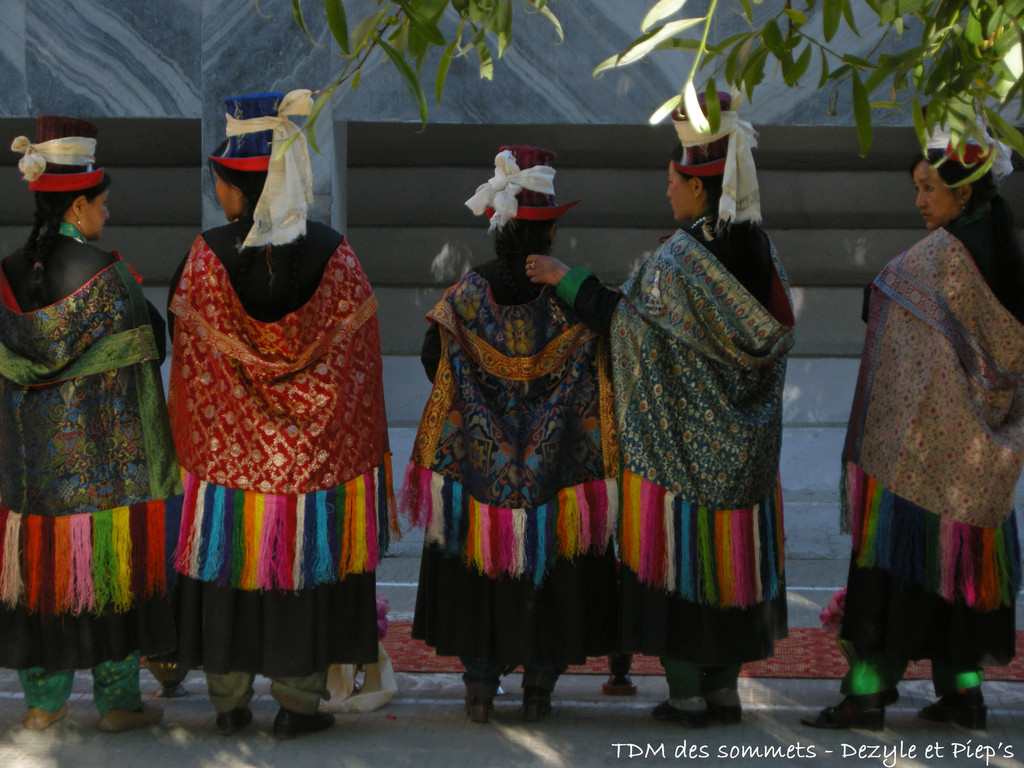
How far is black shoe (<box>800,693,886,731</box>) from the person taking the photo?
3.54 m

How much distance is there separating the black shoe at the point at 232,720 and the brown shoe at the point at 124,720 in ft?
0.74

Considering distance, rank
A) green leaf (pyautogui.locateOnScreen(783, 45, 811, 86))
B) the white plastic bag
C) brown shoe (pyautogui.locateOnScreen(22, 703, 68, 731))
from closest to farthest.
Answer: green leaf (pyautogui.locateOnScreen(783, 45, 811, 86)) → brown shoe (pyautogui.locateOnScreen(22, 703, 68, 731)) → the white plastic bag

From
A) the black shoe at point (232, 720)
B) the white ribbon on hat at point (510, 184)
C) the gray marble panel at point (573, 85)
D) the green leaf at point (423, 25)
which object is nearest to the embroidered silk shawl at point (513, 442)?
the white ribbon on hat at point (510, 184)

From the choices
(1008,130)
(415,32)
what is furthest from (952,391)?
(415,32)

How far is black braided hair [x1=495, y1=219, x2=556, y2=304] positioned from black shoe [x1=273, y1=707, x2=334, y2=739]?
141 centimetres

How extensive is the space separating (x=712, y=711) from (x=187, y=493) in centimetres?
172

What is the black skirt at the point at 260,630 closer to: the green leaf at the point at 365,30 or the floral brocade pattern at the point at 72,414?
the floral brocade pattern at the point at 72,414

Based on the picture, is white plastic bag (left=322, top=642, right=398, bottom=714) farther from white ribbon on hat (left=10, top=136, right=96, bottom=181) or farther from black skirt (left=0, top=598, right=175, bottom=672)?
white ribbon on hat (left=10, top=136, right=96, bottom=181)

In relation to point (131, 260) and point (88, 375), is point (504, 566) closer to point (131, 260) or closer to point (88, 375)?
point (88, 375)

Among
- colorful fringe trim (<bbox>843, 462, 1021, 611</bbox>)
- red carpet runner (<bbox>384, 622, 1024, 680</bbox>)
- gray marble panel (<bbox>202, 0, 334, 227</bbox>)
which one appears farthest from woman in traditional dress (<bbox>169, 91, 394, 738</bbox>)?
gray marble panel (<bbox>202, 0, 334, 227</bbox>)

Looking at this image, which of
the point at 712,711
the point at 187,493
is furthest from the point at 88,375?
the point at 712,711

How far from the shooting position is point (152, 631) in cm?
352

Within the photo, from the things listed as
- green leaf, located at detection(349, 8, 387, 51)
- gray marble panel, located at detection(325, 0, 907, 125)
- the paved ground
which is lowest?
the paved ground

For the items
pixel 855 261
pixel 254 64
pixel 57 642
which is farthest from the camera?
pixel 855 261
